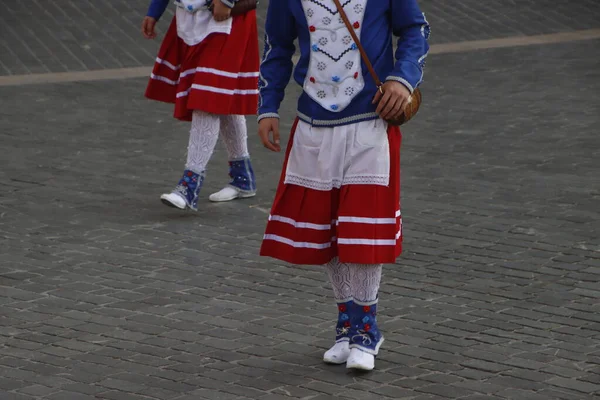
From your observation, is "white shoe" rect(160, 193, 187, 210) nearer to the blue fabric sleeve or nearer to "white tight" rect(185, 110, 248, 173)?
"white tight" rect(185, 110, 248, 173)

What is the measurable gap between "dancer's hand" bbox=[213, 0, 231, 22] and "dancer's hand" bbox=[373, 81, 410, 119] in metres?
2.75

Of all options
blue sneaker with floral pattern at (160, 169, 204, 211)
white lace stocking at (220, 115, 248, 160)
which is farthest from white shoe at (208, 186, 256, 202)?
blue sneaker with floral pattern at (160, 169, 204, 211)

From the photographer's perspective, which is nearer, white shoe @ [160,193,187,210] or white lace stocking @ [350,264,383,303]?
white lace stocking @ [350,264,383,303]

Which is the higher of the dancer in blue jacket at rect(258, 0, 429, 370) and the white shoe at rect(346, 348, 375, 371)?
the dancer in blue jacket at rect(258, 0, 429, 370)

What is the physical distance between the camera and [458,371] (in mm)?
5195

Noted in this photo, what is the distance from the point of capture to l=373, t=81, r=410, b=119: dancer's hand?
16.0ft

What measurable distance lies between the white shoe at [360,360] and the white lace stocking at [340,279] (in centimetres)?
22

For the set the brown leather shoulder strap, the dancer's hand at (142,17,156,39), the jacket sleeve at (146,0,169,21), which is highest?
the brown leather shoulder strap

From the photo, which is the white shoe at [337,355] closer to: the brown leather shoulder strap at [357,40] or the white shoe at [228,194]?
the brown leather shoulder strap at [357,40]

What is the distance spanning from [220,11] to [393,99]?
2828 millimetres

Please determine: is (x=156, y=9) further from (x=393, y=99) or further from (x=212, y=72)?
(x=393, y=99)

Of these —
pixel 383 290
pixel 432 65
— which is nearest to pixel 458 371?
pixel 383 290

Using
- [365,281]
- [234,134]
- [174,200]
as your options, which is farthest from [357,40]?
[234,134]

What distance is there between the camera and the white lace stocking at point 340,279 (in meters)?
5.25
